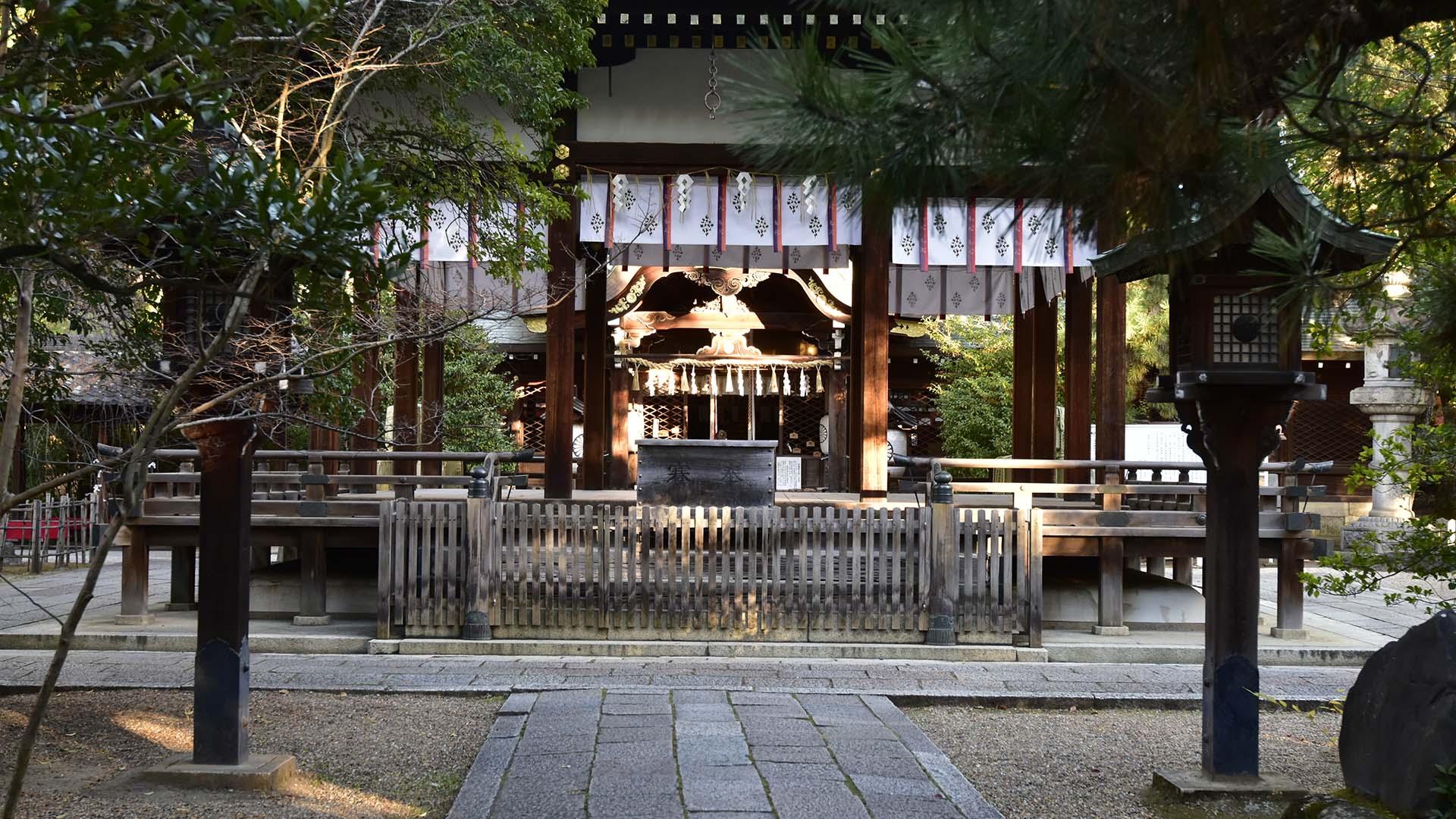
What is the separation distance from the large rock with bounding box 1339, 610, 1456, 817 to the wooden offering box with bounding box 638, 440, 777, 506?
20.6 feet

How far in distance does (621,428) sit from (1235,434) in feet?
38.6

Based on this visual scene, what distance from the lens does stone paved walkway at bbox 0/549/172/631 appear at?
10.8 meters

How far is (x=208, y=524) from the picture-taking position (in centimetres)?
527

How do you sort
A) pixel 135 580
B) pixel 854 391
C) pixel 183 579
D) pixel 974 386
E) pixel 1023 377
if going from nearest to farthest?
pixel 135 580, pixel 183 579, pixel 1023 377, pixel 854 391, pixel 974 386

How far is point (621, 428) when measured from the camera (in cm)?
1641

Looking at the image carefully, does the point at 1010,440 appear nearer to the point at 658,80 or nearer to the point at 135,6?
the point at 658,80

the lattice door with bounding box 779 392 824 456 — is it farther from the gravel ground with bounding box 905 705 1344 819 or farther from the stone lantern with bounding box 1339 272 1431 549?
the gravel ground with bounding box 905 705 1344 819

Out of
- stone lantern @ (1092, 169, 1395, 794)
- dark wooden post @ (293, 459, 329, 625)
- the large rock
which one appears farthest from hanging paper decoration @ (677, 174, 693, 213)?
the large rock

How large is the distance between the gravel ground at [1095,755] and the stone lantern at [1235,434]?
0.30m

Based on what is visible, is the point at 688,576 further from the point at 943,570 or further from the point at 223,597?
the point at 223,597

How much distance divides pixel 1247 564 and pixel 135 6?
17.2ft

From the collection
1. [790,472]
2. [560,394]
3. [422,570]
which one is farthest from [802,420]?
[422,570]

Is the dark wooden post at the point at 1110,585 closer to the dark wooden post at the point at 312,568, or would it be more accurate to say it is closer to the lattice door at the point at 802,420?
the dark wooden post at the point at 312,568

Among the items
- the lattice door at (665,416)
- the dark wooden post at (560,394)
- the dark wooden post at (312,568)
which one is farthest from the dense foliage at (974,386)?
the dark wooden post at (312,568)
